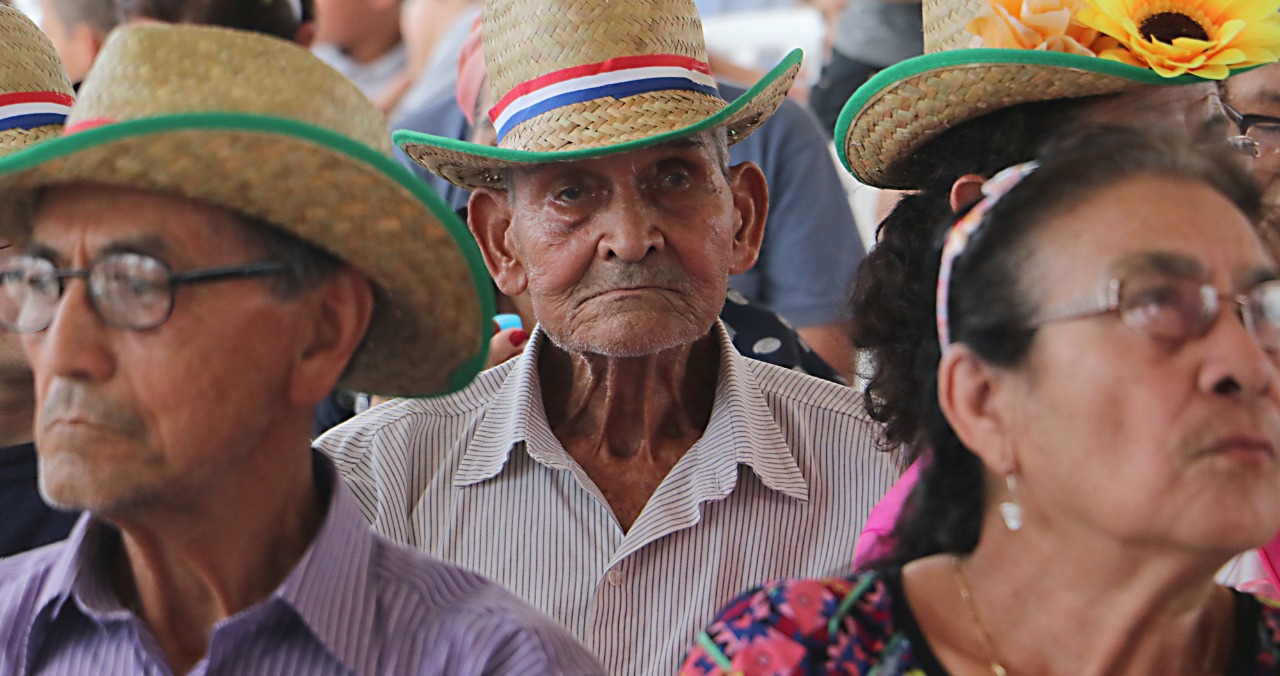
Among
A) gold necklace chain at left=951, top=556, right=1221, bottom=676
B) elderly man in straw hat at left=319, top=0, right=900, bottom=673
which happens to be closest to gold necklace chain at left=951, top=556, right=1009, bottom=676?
gold necklace chain at left=951, top=556, right=1221, bottom=676

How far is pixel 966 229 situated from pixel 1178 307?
0.27 meters

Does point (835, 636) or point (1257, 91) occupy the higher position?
point (1257, 91)

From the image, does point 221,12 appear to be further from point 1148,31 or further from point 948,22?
point 1148,31

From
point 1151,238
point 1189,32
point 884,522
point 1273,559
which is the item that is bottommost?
point 1273,559

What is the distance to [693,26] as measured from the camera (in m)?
2.76

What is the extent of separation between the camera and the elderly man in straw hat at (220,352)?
1.64m

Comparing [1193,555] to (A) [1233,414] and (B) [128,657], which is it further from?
(B) [128,657]

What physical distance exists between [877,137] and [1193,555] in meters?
1.00

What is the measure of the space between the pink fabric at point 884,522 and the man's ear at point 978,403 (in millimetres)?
300

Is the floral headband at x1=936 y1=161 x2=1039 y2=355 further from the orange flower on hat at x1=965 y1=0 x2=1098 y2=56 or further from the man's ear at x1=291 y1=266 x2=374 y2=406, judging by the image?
the man's ear at x1=291 y1=266 x2=374 y2=406

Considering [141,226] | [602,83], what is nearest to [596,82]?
[602,83]

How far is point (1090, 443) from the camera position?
159 centimetres

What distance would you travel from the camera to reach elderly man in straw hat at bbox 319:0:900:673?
2508 mm

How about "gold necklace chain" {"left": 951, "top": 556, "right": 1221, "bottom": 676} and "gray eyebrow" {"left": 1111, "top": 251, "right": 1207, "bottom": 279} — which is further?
"gold necklace chain" {"left": 951, "top": 556, "right": 1221, "bottom": 676}
